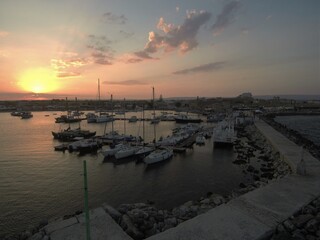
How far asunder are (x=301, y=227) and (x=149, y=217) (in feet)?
21.9

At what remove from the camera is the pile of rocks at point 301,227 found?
8984mm

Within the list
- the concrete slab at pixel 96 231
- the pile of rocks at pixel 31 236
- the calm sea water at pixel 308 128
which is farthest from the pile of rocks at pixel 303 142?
the pile of rocks at pixel 31 236

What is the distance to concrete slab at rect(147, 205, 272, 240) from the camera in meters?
8.54

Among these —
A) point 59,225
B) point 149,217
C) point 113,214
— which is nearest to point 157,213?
point 149,217

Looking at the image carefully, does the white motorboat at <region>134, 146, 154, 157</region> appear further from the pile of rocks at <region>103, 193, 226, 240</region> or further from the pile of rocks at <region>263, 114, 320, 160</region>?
the pile of rocks at <region>263, 114, 320, 160</region>

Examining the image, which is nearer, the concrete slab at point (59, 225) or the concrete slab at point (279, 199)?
the concrete slab at point (59, 225)

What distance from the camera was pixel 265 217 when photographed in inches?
389

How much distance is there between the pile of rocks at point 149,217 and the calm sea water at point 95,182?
290 centimetres

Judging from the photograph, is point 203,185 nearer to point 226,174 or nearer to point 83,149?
point 226,174

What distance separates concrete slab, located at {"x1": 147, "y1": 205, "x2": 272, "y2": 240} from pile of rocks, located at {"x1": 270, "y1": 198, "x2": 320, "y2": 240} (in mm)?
501

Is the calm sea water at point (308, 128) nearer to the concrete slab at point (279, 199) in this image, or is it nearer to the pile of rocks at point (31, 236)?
the concrete slab at point (279, 199)

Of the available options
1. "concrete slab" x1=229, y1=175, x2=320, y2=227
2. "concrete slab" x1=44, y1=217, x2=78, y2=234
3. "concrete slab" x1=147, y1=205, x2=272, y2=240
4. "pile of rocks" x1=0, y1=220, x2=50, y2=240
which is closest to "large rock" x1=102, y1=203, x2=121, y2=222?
"concrete slab" x1=44, y1=217, x2=78, y2=234

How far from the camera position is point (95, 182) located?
20.8 meters

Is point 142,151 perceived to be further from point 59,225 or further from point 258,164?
point 59,225
